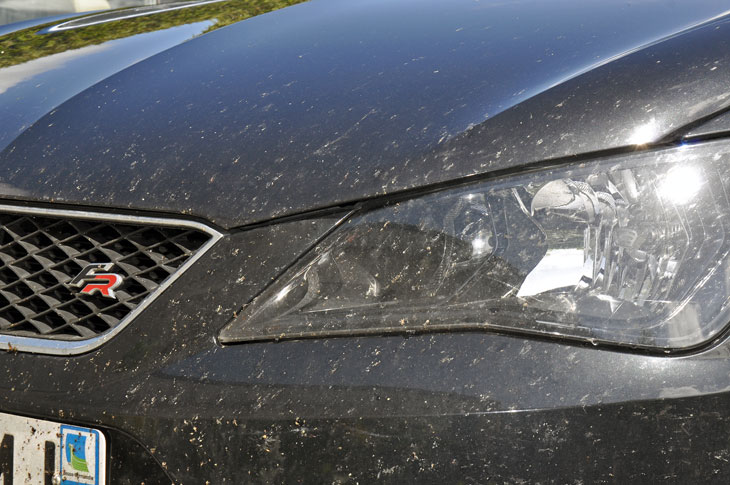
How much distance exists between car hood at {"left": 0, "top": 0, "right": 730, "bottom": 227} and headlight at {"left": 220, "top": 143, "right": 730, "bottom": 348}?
5 cm

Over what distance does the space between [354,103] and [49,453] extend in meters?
0.73

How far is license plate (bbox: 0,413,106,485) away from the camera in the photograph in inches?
A: 47.4

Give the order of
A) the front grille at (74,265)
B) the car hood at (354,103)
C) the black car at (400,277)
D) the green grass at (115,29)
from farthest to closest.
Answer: the green grass at (115,29) → the front grille at (74,265) → the car hood at (354,103) → the black car at (400,277)

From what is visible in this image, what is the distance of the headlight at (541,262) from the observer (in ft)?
3.56

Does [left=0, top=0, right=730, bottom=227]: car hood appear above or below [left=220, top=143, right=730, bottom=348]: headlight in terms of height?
above

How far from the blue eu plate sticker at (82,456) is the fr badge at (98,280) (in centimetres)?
22

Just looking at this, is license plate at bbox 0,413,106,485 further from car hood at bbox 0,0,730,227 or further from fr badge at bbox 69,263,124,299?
car hood at bbox 0,0,730,227

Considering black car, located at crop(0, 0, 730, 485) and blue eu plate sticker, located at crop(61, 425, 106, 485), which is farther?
blue eu plate sticker, located at crop(61, 425, 106, 485)

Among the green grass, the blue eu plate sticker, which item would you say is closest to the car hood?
the green grass

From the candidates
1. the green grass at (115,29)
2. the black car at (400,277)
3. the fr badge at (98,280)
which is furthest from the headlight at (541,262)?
the green grass at (115,29)

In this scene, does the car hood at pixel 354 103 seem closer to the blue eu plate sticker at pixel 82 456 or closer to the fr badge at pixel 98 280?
the fr badge at pixel 98 280

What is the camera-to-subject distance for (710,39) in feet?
4.05

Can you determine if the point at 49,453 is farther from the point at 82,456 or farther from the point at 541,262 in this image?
the point at 541,262

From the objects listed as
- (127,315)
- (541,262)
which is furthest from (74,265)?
(541,262)
